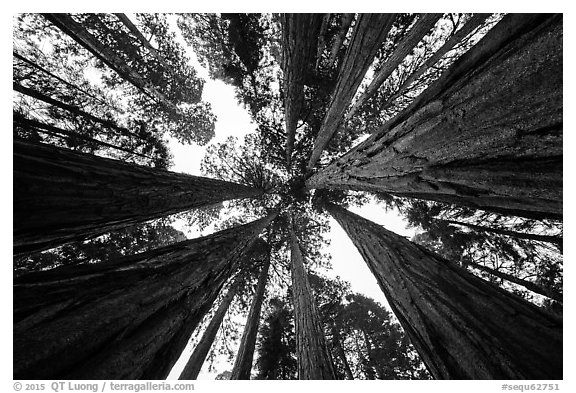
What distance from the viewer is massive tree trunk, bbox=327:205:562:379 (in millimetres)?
1772

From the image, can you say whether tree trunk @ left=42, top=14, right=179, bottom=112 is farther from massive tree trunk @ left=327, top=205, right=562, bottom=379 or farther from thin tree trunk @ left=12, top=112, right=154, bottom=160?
massive tree trunk @ left=327, top=205, right=562, bottom=379

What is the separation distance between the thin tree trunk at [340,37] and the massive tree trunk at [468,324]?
7.40 meters

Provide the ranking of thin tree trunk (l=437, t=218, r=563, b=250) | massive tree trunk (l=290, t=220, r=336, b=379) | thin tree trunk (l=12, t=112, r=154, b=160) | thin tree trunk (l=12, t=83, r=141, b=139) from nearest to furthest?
massive tree trunk (l=290, t=220, r=336, b=379) < thin tree trunk (l=12, t=112, r=154, b=160) < thin tree trunk (l=12, t=83, r=141, b=139) < thin tree trunk (l=437, t=218, r=563, b=250)

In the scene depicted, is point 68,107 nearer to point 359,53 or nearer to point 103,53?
point 103,53

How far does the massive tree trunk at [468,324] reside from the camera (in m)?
1.77

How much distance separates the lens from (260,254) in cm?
1115

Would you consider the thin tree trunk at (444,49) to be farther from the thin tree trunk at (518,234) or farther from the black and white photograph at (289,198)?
the thin tree trunk at (518,234)

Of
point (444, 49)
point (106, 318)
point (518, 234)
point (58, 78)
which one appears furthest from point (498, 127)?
point (58, 78)

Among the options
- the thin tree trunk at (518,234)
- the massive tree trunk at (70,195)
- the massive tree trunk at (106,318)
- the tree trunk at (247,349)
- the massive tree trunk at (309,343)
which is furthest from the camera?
the tree trunk at (247,349)

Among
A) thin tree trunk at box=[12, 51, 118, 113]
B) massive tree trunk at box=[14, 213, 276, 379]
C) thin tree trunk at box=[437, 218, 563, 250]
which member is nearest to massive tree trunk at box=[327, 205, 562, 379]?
A: massive tree trunk at box=[14, 213, 276, 379]

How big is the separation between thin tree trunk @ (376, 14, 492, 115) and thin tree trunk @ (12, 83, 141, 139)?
895 centimetres

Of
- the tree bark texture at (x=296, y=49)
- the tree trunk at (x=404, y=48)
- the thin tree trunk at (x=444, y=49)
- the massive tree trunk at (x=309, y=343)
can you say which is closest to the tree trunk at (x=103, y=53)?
the tree bark texture at (x=296, y=49)

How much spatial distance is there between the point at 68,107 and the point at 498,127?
9.34 meters

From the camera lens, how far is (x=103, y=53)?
21.9 ft
